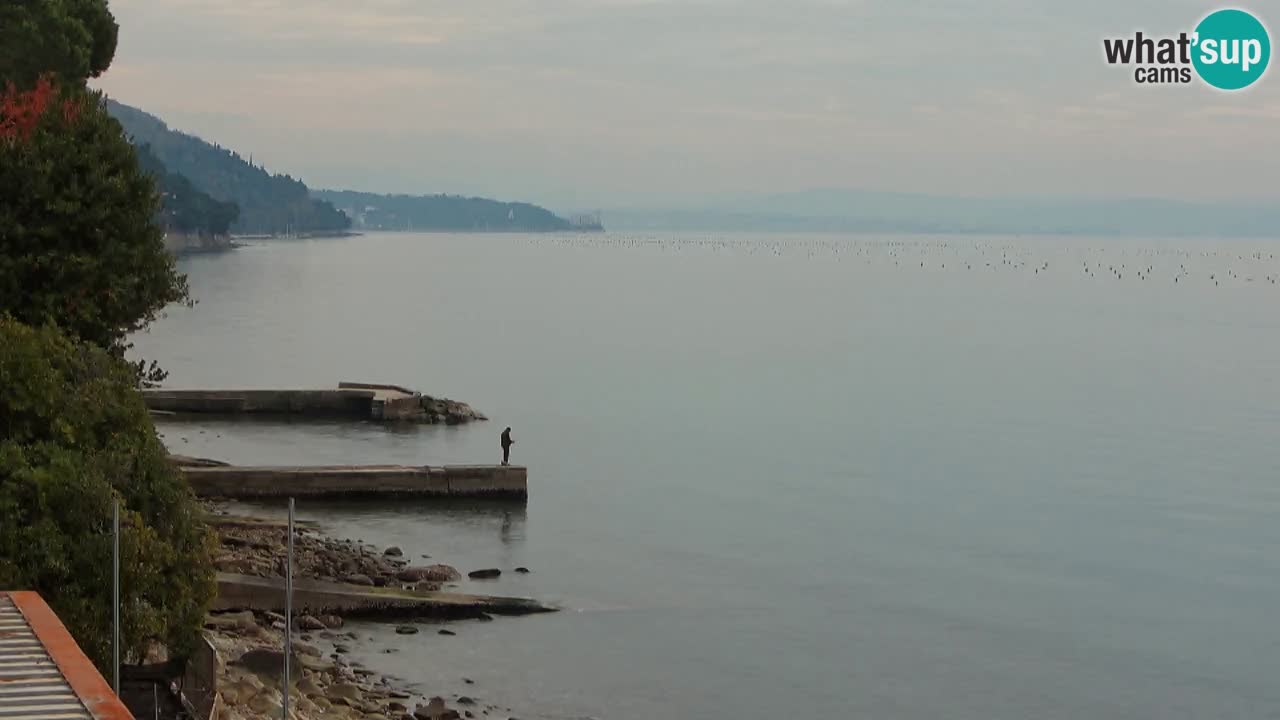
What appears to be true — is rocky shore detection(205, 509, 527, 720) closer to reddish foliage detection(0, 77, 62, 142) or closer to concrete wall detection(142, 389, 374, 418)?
reddish foliage detection(0, 77, 62, 142)

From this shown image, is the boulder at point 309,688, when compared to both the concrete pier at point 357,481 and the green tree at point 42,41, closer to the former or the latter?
the concrete pier at point 357,481

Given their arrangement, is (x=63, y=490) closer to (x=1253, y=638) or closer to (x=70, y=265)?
(x=70, y=265)

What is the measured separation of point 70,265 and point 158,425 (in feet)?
94.3

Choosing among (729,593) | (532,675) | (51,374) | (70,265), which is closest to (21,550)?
(51,374)

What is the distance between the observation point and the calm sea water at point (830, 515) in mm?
33688

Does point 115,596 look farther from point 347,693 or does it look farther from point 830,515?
point 830,515

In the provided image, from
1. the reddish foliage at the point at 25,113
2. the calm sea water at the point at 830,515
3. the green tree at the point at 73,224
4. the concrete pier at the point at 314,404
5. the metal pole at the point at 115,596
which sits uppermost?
the reddish foliage at the point at 25,113

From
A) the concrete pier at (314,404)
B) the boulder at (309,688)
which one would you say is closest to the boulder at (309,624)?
the boulder at (309,688)

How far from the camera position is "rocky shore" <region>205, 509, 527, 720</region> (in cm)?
2756

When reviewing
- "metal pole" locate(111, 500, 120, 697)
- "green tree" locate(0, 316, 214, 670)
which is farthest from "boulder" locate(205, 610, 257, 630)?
"metal pole" locate(111, 500, 120, 697)

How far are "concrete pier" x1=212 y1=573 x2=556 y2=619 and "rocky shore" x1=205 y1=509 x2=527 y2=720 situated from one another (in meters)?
0.43

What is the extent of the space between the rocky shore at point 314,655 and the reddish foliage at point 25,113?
976 cm

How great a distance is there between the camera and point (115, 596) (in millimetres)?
20234

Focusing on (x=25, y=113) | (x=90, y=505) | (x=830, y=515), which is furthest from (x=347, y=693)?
(x=830, y=515)
